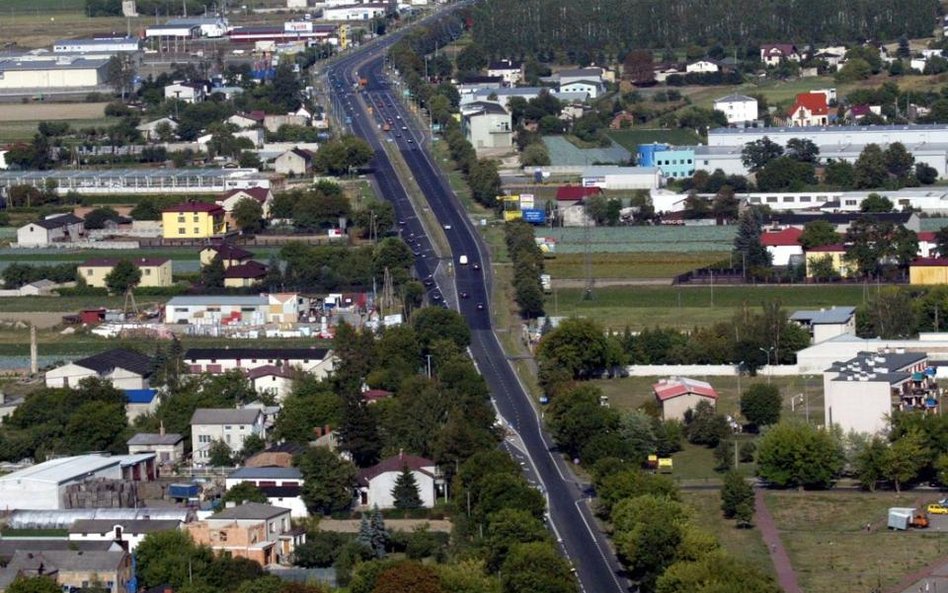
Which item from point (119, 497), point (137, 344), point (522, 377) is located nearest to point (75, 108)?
point (137, 344)

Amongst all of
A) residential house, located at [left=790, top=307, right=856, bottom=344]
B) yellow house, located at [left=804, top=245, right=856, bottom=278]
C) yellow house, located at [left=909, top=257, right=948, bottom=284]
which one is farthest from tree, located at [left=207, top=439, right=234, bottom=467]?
yellow house, located at [left=909, top=257, right=948, bottom=284]

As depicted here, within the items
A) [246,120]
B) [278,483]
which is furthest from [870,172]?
[278,483]

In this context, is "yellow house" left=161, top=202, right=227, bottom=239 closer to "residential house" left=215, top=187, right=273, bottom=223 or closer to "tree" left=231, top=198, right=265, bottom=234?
"tree" left=231, top=198, right=265, bottom=234

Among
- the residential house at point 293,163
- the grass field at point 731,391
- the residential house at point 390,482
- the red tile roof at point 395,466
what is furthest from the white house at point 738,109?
the residential house at point 390,482

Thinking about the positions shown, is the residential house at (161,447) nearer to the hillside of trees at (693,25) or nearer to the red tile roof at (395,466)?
the red tile roof at (395,466)

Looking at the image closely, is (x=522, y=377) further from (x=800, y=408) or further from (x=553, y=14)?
(x=553, y=14)

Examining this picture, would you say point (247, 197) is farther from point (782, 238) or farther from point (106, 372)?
point (106, 372)
